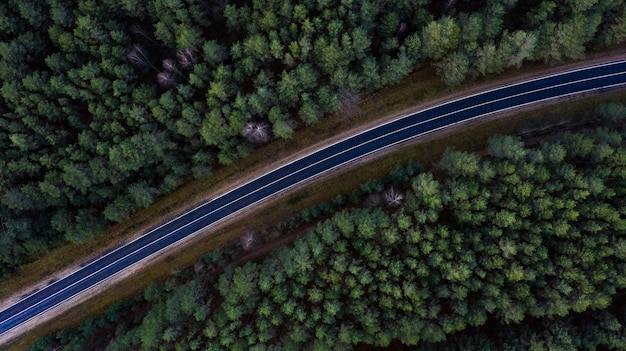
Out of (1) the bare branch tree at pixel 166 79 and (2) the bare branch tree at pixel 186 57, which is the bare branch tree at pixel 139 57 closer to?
(1) the bare branch tree at pixel 166 79

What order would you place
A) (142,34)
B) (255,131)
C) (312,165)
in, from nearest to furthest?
(142,34), (255,131), (312,165)

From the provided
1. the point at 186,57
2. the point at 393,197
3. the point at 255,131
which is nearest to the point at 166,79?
the point at 186,57

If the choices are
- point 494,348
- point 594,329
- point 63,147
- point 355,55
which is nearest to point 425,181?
point 355,55

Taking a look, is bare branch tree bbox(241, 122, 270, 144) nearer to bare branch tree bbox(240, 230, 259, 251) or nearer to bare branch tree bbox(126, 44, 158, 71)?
bare branch tree bbox(240, 230, 259, 251)

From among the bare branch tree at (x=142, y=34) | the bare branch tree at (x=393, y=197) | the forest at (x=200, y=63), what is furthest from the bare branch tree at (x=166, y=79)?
the bare branch tree at (x=393, y=197)

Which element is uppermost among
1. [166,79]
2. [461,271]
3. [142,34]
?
[142,34]

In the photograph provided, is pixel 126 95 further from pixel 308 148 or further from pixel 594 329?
pixel 594 329

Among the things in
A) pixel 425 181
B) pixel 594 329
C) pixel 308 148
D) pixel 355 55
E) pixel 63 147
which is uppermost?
pixel 63 147

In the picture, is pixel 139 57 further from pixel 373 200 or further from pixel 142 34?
pixel 373 200
